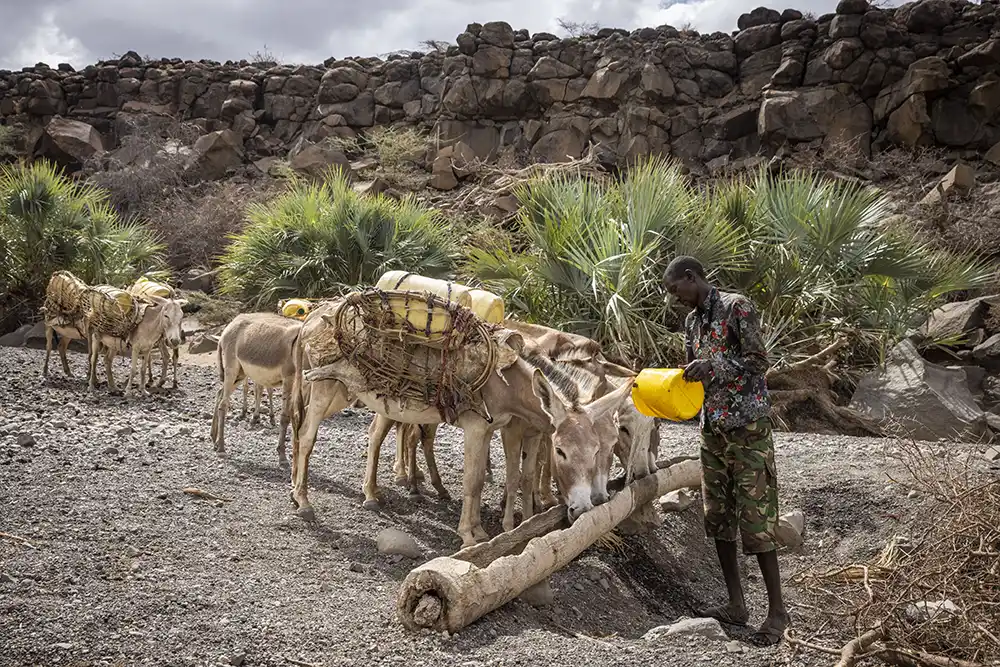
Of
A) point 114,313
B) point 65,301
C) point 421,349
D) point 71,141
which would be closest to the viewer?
point 421,349

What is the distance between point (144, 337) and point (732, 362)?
10922mm

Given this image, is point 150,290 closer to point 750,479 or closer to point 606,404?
point 606,404

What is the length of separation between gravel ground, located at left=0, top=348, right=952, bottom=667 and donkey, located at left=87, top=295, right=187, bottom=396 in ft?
9.28

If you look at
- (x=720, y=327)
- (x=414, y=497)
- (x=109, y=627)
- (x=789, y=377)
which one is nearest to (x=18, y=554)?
(x=109, y=627)

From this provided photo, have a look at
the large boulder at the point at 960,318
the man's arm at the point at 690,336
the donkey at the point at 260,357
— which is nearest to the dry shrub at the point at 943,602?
the man's arm at the point at 690,336

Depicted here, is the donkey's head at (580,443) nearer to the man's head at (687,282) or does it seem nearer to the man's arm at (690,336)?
the man's arm at (690,336)

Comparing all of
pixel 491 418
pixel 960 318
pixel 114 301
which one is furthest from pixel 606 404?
pixel 960 318

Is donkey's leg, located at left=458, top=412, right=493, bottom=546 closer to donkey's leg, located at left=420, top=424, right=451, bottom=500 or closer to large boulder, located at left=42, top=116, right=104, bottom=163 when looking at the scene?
donkey's leg, located at left=420, top=424, right=451, bottom=500

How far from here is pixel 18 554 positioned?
531cm

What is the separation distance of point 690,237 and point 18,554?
368 inches

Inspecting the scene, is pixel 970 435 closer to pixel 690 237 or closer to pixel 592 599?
pixel 690 237

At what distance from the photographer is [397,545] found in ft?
20.5

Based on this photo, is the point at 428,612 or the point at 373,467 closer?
the point at 428,612

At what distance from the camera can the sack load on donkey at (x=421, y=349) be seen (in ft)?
20.7
